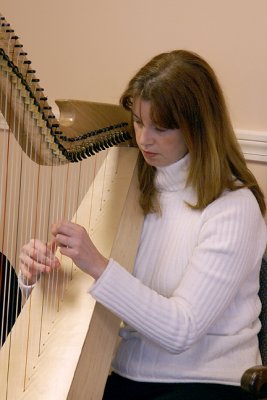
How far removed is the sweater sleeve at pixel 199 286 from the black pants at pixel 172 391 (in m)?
0.09

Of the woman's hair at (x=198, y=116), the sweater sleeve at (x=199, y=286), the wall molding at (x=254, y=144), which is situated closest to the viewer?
the sweater sleeve at (x=199, y=286)

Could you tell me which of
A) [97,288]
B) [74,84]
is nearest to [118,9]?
[74,84]

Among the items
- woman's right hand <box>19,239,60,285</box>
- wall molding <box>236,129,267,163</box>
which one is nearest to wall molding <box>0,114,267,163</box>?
wall molding <box>236,129,267,163</box>

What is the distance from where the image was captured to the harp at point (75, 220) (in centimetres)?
119

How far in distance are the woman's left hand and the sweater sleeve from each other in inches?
1.2

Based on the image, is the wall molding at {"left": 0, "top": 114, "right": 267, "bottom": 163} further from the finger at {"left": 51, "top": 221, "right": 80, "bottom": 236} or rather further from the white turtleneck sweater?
the finger at {"left": 51, "top": 221, "right": 80, "bottom": 236}

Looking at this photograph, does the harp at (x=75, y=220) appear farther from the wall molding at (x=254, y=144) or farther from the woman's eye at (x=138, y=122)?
the wall molding at (x=254, y=144)

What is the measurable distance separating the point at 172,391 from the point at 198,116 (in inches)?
21.2

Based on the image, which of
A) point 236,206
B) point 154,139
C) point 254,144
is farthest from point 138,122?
point 254,144

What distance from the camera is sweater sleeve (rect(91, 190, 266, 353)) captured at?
4.34 ft

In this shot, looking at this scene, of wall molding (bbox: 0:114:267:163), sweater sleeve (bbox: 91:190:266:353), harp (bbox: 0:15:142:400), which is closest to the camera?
harp (bbox: 0:15:142:400)

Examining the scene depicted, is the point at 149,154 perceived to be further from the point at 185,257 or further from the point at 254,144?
the point at 254,144

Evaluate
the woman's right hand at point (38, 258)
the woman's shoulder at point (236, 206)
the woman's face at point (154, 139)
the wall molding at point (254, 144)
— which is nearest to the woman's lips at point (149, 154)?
the woman's face at point (154, 139)

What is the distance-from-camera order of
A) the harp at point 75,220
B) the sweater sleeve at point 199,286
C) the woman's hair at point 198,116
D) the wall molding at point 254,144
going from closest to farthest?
1. the harp at point 75,220
2. the sweater sleeve at point 199,286
3. the woman's hair at point 198,116
4. the wall molding at point 254,144
